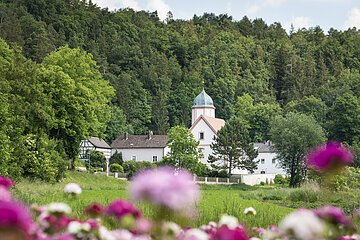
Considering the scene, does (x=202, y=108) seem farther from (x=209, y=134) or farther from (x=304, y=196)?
(x=304, y=196)

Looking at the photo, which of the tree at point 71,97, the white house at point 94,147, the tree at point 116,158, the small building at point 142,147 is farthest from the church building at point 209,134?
the tree at point 71,97

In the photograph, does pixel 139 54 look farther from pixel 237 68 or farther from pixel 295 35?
pixel 295 35

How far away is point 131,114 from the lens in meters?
99.5

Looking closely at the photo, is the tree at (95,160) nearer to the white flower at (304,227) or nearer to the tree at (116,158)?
the tree at (116,158)

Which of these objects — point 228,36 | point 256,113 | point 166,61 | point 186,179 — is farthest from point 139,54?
point 186,179

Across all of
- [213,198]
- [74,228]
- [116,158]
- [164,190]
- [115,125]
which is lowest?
[74,228]

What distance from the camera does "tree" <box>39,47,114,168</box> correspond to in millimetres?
43912

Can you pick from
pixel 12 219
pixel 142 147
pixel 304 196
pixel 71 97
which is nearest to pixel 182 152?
pixel 142 147

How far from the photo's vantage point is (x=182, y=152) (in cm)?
6525

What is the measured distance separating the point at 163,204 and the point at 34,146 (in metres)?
38.5

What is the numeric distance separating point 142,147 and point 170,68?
3456 centimetres

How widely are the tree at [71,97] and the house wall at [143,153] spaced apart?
3066cm

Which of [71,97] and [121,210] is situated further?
[71,97]

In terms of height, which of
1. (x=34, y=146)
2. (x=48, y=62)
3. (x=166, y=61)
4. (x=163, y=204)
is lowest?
(x=163, y=204)
